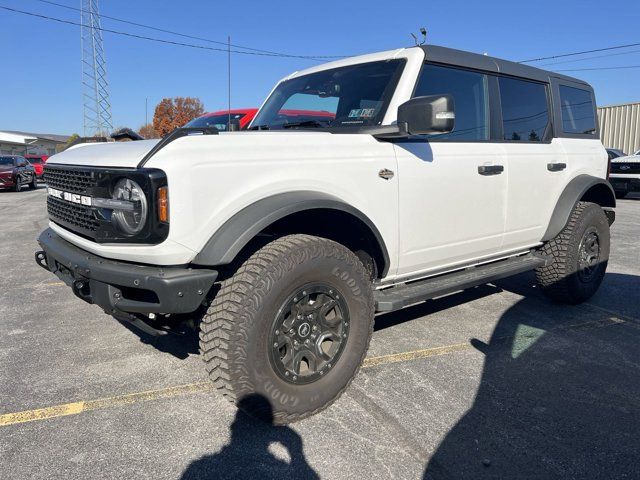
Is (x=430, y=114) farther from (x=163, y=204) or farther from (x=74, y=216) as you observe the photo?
(x=74, y=216)

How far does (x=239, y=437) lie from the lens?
2.54 m

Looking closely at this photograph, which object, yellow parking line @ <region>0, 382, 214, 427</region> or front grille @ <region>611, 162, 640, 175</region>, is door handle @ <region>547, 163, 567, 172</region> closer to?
yellow parking line @ <region>0, 382, 214, 427</region>

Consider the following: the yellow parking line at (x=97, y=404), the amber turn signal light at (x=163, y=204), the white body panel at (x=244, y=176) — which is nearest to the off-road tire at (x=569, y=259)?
the white body panel at (x=244, y=176)

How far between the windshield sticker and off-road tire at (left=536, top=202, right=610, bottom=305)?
234 cm

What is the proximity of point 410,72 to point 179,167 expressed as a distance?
176cm

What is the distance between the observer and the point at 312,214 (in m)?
2.88

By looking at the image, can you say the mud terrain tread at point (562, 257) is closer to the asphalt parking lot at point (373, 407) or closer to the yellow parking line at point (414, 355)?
the asphalt parking lot at point (373, 407)

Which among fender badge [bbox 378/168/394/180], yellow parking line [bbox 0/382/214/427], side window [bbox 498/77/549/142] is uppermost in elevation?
side window [bbox 498/77/549/142]

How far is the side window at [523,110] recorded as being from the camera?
13.2ft

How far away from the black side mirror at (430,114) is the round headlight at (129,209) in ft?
4.84

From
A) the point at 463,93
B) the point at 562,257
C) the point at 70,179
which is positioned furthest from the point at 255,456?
the point at 562,257

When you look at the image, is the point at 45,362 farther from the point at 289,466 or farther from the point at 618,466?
the point at 618,466

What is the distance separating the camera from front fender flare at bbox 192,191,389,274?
2.30 meters

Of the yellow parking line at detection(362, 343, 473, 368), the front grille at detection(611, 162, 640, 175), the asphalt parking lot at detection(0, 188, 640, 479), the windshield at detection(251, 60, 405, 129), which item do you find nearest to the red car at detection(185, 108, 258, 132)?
the windshield at detection(251, 60, 405, 129)
